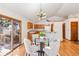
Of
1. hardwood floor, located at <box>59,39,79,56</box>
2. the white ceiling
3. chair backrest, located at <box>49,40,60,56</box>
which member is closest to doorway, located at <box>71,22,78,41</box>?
hardwood floor, located at <box>59,39,79,56</box>

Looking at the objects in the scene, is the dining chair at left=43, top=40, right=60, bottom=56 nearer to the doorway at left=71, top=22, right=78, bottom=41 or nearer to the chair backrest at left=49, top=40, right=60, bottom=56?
the chair backrest at left=49, top=40, right=60, bottom=56

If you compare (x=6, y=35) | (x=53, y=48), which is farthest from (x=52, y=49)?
(x=6, y=35)

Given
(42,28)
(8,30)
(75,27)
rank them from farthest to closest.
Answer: (75,27) < (42,28) < (8,30)

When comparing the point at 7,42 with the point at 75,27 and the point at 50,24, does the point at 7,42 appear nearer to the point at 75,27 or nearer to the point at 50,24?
the point at 50,24

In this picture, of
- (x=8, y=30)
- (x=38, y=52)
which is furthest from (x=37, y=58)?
(x=8, y=30)

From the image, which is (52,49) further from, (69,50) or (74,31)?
(74,31)

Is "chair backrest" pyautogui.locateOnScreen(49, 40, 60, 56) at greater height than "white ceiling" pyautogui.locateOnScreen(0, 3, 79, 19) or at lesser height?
lesser

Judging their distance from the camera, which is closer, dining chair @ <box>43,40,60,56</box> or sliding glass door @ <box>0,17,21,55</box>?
dining chair @ <box>43,40,60,56</box>

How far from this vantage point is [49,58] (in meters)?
1.14

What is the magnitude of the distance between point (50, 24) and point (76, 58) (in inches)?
303

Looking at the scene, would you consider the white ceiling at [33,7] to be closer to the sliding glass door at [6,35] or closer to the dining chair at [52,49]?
the sliding glass door at [6,35]

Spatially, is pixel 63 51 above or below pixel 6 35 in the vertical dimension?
below

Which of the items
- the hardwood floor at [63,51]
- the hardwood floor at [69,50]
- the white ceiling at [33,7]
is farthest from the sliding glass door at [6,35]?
the hardwood floor at [69,50]

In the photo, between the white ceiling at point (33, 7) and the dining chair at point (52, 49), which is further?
the white ceiling at point (33, 7)
